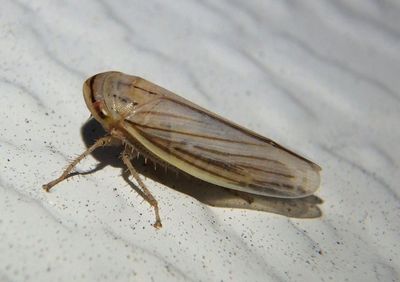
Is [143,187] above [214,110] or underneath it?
underneath

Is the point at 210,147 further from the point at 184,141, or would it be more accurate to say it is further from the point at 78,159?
the point at 78,159

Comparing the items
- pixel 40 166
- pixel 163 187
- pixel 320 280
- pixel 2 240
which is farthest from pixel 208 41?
pixel 2 240

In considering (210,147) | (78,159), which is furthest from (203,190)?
(78,159)

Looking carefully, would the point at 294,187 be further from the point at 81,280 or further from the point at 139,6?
the point at 139,6

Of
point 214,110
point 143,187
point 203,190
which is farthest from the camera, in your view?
point 214,110

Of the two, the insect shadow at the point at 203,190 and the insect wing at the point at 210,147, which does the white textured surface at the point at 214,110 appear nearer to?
the insect shadow at the point at 203,190

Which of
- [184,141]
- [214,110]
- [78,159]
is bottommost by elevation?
[78,159]
